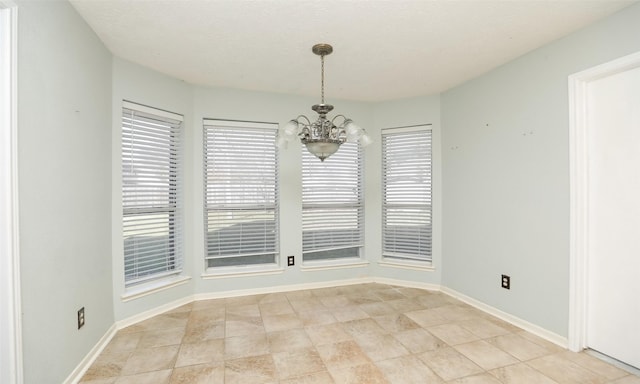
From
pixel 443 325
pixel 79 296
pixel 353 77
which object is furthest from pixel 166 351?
pixel 353 77

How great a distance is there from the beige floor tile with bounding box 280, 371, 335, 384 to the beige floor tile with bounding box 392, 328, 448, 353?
76cm

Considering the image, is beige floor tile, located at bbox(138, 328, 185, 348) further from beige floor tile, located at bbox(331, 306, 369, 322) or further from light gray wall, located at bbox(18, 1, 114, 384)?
beige floor tile, located at bbox(331, 306, 369, 322)

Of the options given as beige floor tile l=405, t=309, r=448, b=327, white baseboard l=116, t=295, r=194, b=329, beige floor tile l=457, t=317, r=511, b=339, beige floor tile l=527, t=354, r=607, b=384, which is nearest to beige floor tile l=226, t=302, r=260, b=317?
white baseboard l=116, t=295, r=194, b=329

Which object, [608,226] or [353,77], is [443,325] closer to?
[608,226]

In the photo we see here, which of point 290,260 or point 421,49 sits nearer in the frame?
point 421,49

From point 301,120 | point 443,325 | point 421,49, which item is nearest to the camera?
point 421,49

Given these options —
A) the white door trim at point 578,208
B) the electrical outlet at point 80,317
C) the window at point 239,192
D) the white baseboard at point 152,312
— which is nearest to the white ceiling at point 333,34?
the white door trim at point 578,208

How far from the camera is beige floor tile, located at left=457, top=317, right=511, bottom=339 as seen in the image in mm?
2678

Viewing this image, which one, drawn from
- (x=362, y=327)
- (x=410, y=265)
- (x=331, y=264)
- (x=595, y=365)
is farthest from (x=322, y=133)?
(x=595, y=365)

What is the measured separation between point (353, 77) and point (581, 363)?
10.3 ft

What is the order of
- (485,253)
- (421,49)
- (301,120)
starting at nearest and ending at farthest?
(421,49) < (485,253) < (301,120)

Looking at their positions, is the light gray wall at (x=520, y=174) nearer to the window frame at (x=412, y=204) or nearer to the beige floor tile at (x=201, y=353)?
the window frame at (x=412, y=204)

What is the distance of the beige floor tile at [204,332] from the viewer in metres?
2.61

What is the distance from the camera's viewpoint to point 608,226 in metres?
2.25
